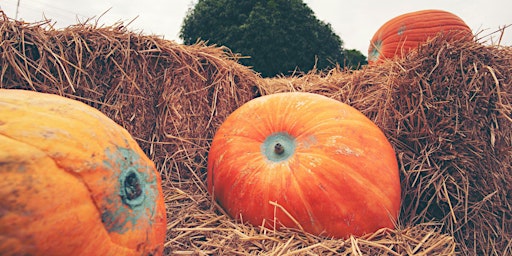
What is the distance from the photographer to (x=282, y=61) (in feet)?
36.5

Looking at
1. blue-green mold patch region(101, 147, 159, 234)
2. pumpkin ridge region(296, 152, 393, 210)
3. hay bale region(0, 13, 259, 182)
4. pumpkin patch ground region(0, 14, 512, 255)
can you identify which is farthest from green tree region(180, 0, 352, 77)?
blue-green mold patch region(101, 147, 159, 234)

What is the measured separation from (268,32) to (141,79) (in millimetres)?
8693

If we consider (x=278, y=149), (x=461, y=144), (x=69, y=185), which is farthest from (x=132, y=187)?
(x=461, y=144)

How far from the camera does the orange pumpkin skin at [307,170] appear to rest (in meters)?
1.98

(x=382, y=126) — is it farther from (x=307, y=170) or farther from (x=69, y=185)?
(x=69, y=185)

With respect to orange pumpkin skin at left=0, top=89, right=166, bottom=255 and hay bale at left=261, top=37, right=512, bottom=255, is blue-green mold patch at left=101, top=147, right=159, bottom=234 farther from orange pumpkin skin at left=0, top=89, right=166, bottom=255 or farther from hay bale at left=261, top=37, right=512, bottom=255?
hay bale at left=261, top=37, right=512, bottom=255

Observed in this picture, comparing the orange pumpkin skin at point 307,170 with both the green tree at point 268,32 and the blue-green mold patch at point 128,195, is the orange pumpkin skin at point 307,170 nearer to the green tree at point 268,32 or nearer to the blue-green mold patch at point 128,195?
the blue-green mold patch at point 128,195

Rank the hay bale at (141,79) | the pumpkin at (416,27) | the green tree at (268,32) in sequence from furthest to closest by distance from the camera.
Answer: the green tree at (268,32) → the pumpkin at (416,27) → the hay bale at (141,79)

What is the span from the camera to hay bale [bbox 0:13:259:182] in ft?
7.27

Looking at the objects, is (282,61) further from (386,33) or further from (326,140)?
(326,140)

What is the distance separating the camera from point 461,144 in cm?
233

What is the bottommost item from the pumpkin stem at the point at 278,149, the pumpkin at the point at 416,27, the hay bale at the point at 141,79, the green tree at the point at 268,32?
the pumpkin stem at the point at 278,149

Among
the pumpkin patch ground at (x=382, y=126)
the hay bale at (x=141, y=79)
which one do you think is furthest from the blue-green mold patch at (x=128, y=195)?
the hay bale at (x=141, y=79)

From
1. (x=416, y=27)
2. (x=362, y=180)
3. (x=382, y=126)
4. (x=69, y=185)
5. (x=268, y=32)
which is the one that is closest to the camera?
(x=69, y=185)
